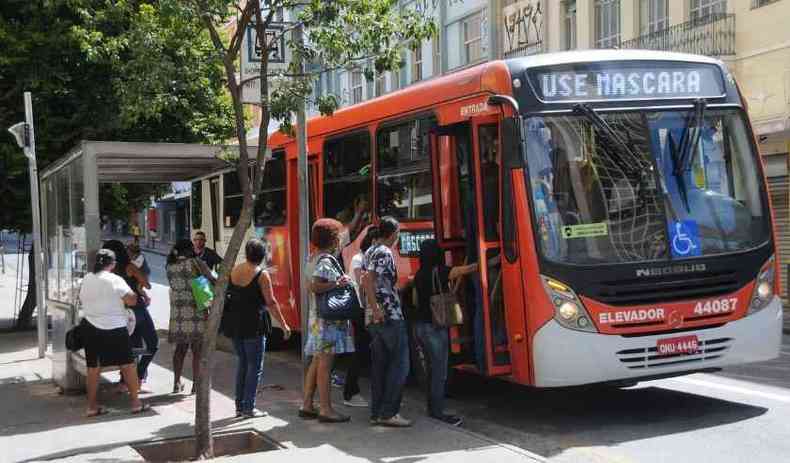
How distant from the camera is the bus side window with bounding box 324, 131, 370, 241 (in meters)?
10.5

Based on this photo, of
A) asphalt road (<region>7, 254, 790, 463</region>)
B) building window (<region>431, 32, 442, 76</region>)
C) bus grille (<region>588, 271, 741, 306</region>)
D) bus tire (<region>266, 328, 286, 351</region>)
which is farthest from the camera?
building window (<region>431, 32, 442, 76</region>)

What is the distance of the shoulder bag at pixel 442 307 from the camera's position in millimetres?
7785

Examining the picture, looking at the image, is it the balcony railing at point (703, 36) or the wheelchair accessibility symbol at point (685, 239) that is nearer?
the wheelchair accessibility symbol at point (685, 239)

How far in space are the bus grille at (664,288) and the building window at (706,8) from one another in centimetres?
1358

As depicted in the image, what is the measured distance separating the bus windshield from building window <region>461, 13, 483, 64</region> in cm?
2111

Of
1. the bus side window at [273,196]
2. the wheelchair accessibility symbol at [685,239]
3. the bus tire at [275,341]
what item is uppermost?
the bus side window at [273,196]

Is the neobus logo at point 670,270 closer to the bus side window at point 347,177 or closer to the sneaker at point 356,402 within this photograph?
the sneaker at point 356,402

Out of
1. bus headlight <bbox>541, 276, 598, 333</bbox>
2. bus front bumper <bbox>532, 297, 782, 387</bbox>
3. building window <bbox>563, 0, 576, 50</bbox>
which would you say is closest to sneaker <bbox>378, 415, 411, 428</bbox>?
bus front bumper <bbox>532, 297, 782, 387</bbox>

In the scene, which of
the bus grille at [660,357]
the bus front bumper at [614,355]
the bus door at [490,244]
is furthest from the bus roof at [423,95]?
the bus grille at [660,357]

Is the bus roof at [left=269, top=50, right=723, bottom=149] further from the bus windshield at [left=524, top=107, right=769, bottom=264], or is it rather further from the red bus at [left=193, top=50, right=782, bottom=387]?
the bus windshield at [left=524, top=107, right=769, bottom=264]

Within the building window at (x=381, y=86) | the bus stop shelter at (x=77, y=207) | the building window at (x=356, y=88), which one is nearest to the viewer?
the bus stop shelter at (x=77, y=207)

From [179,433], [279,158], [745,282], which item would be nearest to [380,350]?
[179,433]

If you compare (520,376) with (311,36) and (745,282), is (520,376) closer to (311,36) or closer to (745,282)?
(745,282)

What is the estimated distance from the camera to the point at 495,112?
8102 millimetres
